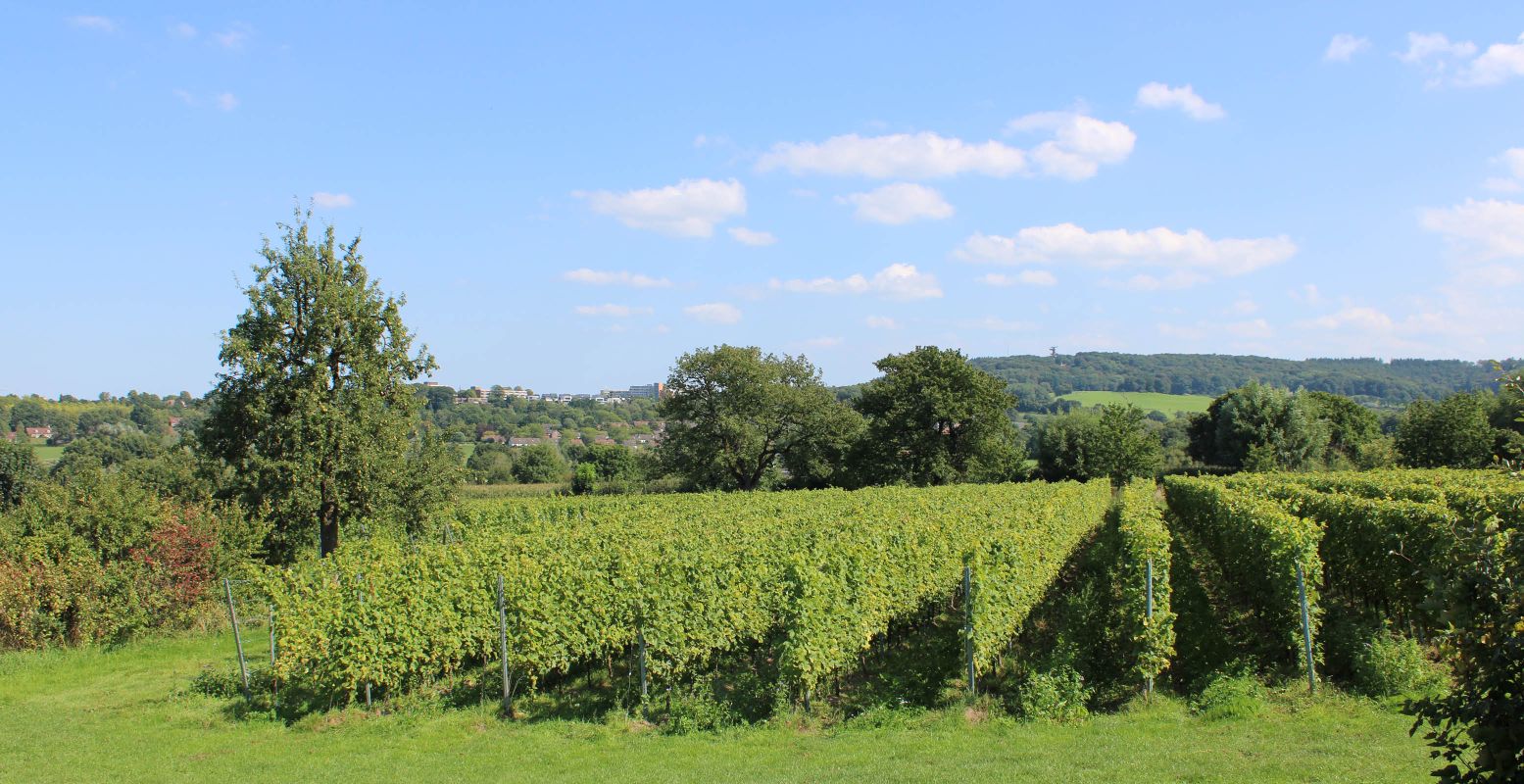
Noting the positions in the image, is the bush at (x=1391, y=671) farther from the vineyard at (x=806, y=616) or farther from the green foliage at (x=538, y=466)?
the green foliage at (x=538, y=466)

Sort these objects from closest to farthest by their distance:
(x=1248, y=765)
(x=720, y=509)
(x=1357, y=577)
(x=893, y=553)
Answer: (x=1248, y=765)
(x=893, y=553)
(x=1357, y=577)
(x=720, y=509)

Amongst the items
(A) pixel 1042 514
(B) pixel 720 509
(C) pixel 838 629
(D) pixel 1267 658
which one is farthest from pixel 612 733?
(B) pixel 720 509

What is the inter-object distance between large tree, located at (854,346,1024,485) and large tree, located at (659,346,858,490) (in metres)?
2.89

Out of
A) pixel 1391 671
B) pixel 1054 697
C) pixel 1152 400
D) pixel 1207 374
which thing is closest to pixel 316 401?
pixel 1054 697

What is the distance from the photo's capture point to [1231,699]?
33.2 feet

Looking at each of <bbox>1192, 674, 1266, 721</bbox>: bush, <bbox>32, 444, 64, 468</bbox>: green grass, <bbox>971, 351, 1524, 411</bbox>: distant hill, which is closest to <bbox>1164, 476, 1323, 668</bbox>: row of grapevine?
<bbox>1192, 674, 1266, 721</bbox>: bush

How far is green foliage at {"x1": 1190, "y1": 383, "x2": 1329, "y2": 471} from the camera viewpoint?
54906 millimetres

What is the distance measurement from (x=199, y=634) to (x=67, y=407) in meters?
110

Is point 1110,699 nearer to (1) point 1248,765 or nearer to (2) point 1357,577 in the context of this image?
(1) point 1248,765

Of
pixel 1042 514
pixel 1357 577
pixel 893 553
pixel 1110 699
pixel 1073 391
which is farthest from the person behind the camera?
pixel 1073 391

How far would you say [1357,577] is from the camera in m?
14.4

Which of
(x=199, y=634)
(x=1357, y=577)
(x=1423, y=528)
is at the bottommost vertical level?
(x=199, y=634)

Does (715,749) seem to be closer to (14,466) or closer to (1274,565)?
(1274,565)

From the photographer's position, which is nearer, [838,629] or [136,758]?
[136,758]
